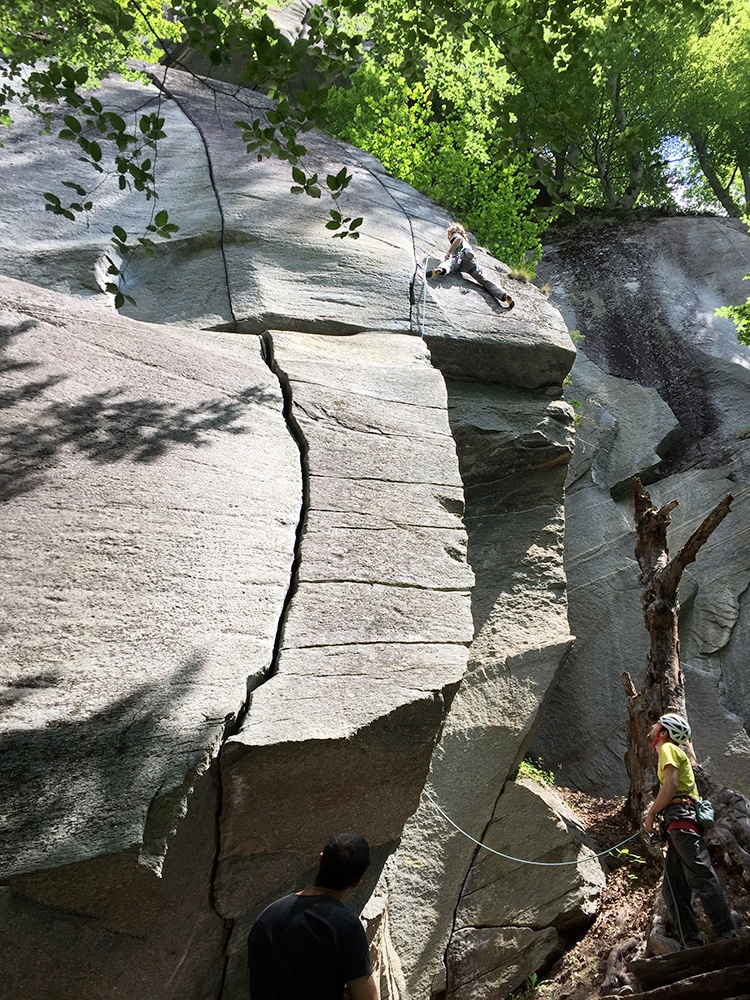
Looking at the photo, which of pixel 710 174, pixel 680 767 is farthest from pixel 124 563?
pixel 710 174

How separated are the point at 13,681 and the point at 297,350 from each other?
4336mm

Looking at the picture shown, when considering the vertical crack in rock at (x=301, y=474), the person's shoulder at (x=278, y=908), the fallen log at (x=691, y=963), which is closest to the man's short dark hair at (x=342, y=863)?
the person's shoulder at (x=278, y=908)

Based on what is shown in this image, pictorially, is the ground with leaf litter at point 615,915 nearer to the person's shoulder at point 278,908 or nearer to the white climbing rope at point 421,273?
the person's shoulder at point 278,908

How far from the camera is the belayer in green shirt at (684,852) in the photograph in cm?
571

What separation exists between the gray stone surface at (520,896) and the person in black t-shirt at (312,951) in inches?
179

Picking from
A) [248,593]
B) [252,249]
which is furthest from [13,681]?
[252,249]

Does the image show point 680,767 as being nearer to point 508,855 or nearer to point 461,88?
point 508,855

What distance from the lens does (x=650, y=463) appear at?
47.0ft

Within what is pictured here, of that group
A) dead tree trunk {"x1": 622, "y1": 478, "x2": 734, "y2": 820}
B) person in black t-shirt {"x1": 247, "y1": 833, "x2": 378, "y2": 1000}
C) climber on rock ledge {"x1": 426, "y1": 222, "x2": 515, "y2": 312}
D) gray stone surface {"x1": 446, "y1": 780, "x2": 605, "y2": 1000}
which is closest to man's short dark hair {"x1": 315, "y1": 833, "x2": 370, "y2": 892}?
person in black t-shirt {"x1": 247, "y1": 833, "x2": 378, "y2": 1000}

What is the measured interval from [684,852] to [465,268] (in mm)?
6776

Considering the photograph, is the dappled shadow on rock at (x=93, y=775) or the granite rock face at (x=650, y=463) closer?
the dappled shadow on rock at (x=93, y=775)

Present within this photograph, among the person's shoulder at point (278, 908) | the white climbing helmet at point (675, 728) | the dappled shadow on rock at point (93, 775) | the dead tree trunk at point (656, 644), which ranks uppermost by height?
the dead tree trunk at point (656, 644)

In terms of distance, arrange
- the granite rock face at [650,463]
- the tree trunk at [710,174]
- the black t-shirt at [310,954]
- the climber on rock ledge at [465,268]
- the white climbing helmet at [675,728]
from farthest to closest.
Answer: the tree trunk at [710,174]
the granite rock face at [650,463]
the climber on rock ledge at [465,268]
the white climbing helmet at [675,728]
the black t-shirt at [310,954]

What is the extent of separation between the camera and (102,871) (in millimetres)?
3389
